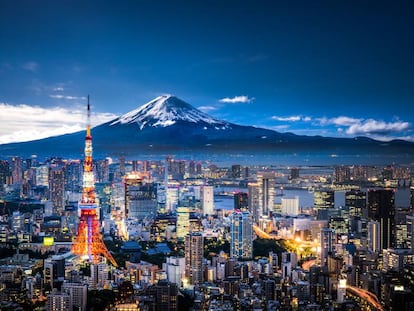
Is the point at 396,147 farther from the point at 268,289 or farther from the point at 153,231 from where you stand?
the point at 153,231

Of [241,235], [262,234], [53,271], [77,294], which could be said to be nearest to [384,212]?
[262,234]

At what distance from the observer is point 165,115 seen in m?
9.09

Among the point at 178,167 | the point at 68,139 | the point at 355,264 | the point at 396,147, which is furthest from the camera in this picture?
the point at 178,167

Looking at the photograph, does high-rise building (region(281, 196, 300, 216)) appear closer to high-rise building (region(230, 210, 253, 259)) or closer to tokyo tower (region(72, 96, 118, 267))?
high-rise building (region(230, 210, 253, 259))

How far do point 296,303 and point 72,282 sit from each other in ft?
6.58

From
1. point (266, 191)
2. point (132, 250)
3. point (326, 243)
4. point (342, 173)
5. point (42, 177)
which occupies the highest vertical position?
point (342, 173)

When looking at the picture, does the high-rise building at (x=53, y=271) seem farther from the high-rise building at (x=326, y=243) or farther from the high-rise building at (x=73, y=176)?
the high-rise building at (x=73, y=176)

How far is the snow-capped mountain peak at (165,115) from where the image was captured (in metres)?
8.57

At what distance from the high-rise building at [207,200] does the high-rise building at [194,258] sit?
8.54 feet

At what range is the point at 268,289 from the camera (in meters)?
5.36

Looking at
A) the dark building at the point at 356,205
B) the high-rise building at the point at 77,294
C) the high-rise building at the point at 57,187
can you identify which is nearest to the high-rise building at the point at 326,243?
the dark building at the point at 356,205

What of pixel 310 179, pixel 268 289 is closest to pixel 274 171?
pixel 310 179

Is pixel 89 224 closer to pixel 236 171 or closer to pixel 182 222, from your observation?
pixel 182 222

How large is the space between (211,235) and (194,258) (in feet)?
5.81
